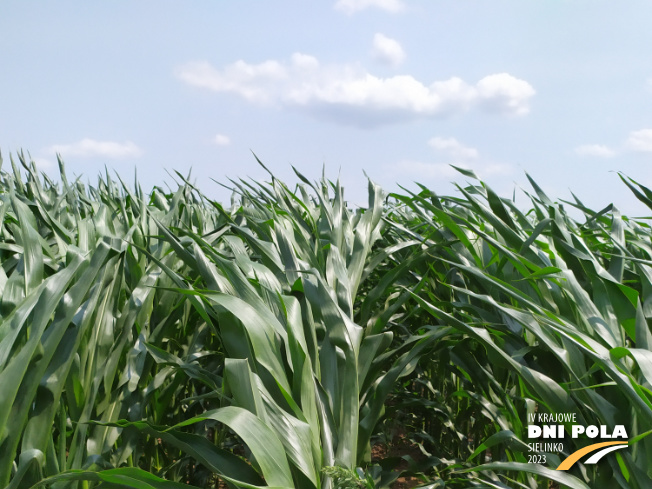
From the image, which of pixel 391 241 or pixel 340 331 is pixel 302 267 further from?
pixel 391 241

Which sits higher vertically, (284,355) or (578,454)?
(284,355)

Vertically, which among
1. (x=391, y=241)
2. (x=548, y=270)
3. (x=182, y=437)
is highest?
(x=391, y=241)

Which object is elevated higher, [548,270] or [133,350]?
[548,270]

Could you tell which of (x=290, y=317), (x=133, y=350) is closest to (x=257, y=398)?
(x=290, y=317)

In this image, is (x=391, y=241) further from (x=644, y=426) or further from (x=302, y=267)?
(x=644, y=426)

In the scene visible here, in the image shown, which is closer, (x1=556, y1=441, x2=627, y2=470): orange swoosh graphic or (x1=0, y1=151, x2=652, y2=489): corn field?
(x1=0, y1=151, x2=652, y2=489): corn field

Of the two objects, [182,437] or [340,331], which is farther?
[340,331]

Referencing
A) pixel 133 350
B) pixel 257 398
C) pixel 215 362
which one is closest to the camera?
pixel 257 398

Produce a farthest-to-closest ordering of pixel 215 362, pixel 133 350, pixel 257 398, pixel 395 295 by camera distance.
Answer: pixel 395 295 → pixel 215 362 → pixel 133 350 → pixel 257 398

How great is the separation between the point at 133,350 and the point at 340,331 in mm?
420

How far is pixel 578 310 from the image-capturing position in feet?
3.14

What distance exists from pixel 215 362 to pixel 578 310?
0.84 m

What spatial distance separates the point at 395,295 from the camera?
1605 mm

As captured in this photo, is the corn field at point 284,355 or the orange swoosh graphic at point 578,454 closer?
the corn field at point 284,355
